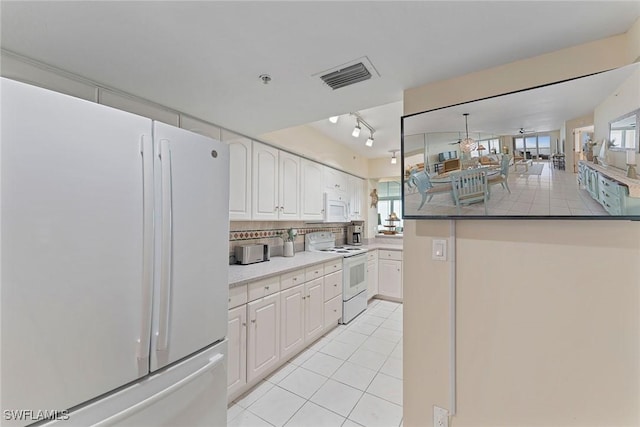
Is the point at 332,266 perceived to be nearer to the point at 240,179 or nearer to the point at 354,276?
the point at 354,276

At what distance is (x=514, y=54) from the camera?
4.16 ft

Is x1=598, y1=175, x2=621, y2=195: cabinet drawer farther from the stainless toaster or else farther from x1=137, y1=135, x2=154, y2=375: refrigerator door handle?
the stainless toaster

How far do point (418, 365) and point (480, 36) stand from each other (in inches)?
69.4

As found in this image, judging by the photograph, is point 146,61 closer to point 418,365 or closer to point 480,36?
point 480,36

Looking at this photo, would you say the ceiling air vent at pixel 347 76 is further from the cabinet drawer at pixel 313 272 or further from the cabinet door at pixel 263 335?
the cabinet drawer at pixel 313 272

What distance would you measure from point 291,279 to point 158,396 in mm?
1474

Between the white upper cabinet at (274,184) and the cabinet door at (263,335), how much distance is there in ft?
2.87

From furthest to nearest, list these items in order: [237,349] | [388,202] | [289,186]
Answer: [388,202] → [289,186] → [237,349]

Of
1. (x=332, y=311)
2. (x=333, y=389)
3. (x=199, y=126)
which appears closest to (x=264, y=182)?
(x=199, y=126)

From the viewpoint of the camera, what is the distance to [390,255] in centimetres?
438

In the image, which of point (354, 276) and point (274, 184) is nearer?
point (274, 184)

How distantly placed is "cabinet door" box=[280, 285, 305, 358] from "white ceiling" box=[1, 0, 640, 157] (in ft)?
5.87

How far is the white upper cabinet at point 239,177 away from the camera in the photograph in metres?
2.34

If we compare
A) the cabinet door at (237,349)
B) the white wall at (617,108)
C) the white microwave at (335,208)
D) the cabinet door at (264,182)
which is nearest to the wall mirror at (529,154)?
the white wall at (617,108)
